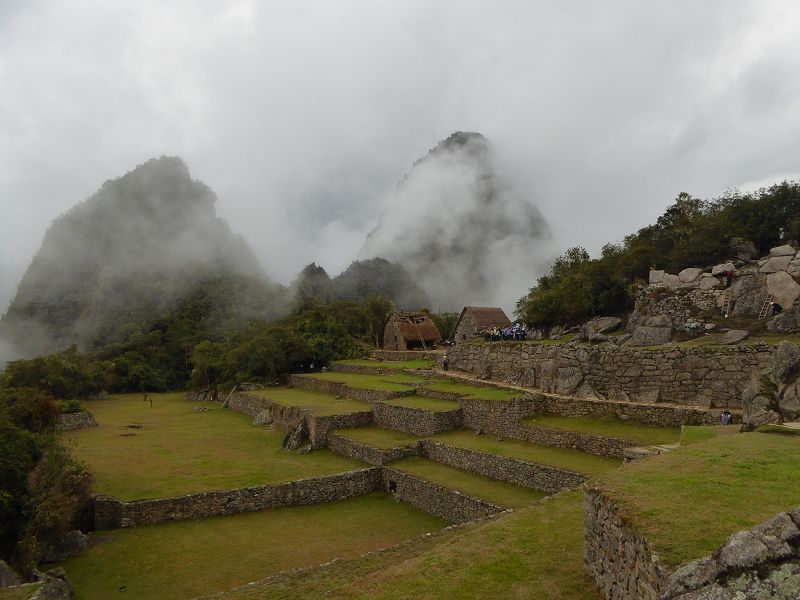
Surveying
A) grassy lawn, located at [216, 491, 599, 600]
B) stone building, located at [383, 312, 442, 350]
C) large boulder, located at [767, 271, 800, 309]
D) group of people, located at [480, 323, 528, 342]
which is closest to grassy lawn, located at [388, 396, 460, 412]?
group of people, located at [480, 323, 528, 342]

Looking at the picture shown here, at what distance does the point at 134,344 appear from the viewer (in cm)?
4984

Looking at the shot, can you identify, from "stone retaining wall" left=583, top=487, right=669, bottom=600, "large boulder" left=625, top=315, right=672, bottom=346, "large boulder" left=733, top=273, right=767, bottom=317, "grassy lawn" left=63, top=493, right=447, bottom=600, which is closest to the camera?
"stone retaining wall" left=583, top=487, right=669, bottom=600

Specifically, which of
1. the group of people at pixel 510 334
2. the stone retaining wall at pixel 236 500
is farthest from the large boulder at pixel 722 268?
the stone retaining wall at pixel 236 500

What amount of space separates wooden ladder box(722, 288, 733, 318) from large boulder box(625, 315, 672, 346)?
5.47 ft

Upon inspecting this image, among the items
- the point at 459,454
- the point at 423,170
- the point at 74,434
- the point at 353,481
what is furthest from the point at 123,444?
the point at 423,170

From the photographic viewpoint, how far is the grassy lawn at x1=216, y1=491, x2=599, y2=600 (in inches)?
222

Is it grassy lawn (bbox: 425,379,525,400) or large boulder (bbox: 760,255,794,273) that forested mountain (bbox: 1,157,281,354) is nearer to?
grassy lawn (bbox: 425,379,525,400)

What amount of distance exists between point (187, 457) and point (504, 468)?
11.8m

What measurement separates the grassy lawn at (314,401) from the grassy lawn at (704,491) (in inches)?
587

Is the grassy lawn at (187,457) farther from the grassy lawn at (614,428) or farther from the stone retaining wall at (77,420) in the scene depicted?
the grassy lawn at (614,428)

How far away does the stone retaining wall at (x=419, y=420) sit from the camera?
16953 millimetres

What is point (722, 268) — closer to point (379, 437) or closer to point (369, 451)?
point (379, 437)

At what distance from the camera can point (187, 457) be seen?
17.7 meters

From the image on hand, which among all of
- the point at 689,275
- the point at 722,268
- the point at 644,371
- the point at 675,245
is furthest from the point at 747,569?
the point at 675,245
